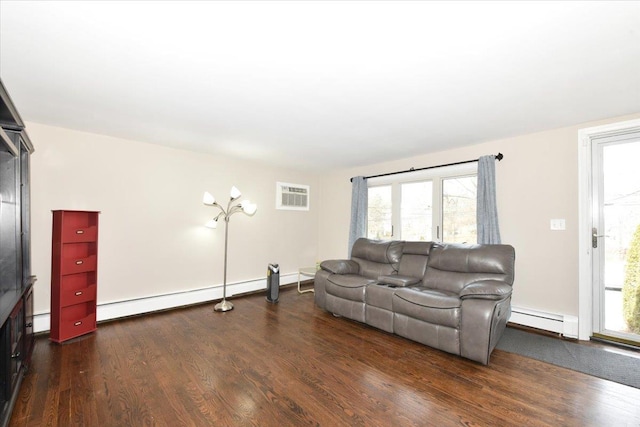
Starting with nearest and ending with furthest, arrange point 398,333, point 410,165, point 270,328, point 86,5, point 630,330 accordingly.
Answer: point 86,5 < point 630,330 < point 398,333 < point 270,328 < point 410,165

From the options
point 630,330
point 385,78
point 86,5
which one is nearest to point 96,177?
point 86,5

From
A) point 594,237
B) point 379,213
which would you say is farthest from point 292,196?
point 594,237

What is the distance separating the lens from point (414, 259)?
12.6 ft

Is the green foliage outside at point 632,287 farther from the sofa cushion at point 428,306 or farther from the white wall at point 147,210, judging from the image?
the white wall at point 147,210

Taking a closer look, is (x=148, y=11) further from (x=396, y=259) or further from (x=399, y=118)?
(x=396, y=259)

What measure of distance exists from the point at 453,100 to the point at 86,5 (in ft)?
8.51

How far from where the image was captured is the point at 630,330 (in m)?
2.87

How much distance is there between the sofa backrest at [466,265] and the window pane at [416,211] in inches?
32.7

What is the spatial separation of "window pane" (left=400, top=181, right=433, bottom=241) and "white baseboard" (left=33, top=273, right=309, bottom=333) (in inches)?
106

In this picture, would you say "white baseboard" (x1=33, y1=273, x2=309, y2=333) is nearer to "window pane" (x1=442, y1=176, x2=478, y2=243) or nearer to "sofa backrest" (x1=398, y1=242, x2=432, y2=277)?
"sofa backrest" (x1=398, y1=242, x2=432, y2=277)

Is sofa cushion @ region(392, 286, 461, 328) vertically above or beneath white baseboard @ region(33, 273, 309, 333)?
above

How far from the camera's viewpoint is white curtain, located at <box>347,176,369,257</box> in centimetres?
511

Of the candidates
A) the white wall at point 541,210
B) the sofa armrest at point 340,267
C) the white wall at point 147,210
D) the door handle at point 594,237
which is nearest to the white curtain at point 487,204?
the white wall at point 541,210

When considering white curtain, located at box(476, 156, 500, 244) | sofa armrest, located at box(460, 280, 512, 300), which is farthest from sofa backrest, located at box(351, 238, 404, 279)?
sofa armrest, located at box(460, 280, 512, 300)
